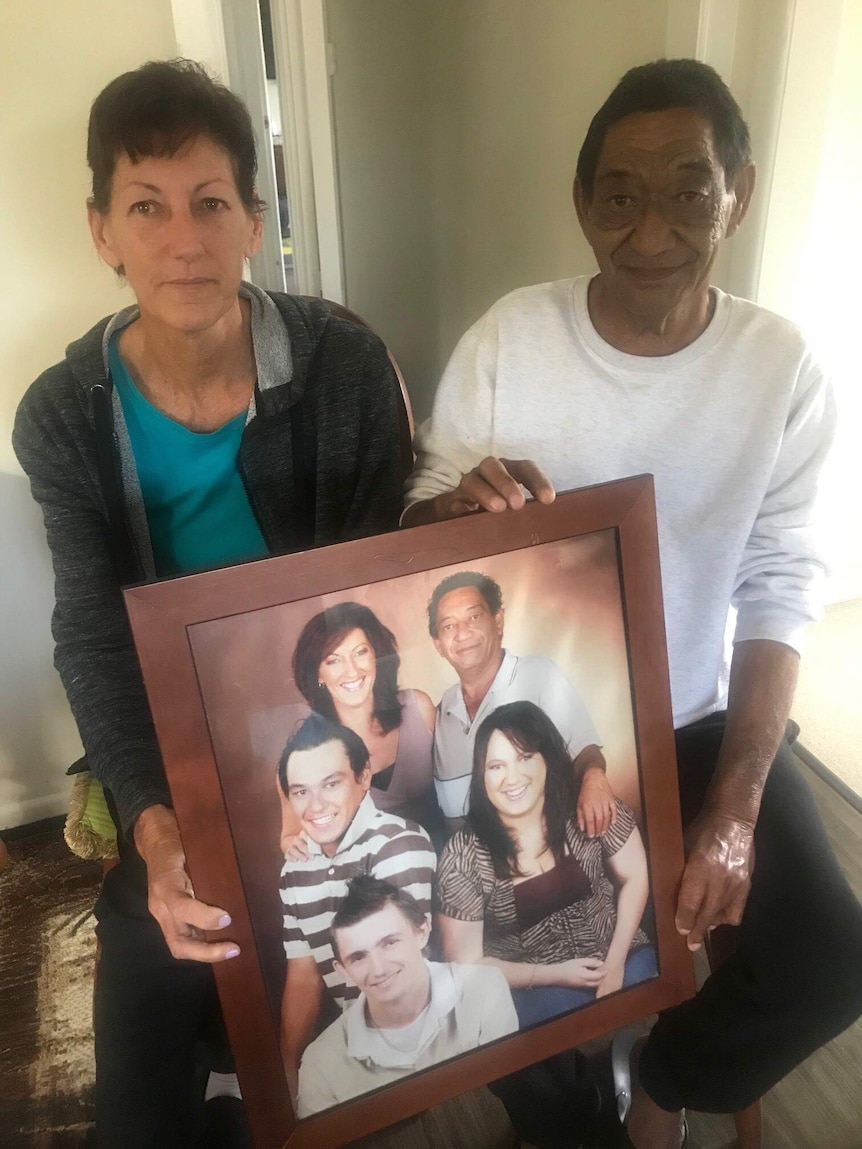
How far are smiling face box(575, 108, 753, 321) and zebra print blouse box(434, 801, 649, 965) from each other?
0.56 meters

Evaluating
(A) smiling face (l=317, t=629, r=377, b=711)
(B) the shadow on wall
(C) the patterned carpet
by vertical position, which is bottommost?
(C) the patterned carpet

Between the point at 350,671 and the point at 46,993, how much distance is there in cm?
102

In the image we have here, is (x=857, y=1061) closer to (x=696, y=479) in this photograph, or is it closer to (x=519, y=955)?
(x=519, y=955)

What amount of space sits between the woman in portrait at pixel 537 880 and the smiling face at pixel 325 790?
10cm

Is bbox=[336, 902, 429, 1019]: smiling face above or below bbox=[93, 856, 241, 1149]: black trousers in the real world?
above

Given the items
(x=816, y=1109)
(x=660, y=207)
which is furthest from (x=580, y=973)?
(x=660, y=207)

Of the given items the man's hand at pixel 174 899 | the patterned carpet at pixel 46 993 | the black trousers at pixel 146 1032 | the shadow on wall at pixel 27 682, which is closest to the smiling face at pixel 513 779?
the man's hand at pixel 174 899

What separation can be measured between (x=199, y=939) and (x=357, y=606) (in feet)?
1.04

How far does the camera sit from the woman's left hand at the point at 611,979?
73 centimetres

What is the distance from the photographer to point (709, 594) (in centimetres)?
95

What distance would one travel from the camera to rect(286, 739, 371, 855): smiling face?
0.63 metres

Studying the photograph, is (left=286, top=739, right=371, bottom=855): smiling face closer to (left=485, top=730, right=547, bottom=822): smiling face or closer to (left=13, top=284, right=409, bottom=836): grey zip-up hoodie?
(left=485, top=730, right=547, bottom=822): smiling face

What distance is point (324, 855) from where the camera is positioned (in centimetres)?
64

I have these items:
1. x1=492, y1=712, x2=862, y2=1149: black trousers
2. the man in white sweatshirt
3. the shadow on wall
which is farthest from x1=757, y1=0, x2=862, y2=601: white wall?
the shadow on wall
